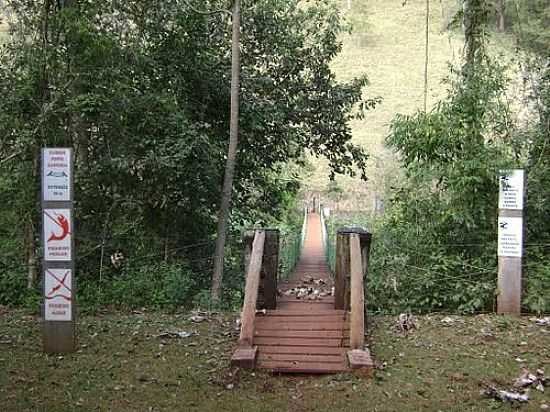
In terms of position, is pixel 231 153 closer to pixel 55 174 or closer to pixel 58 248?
pixel 55 174

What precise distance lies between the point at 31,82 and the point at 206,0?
3.38 m

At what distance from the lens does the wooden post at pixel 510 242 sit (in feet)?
22.9

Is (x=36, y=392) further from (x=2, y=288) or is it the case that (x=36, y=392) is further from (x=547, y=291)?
(x=547, y=291)

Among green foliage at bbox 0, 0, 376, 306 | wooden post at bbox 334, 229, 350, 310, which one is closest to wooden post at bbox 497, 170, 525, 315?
wooden post at bbox 334, 229, 350, 310

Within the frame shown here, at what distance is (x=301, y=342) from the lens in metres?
5.78

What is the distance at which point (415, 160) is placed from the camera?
28.8ft

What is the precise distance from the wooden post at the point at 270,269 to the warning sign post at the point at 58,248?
7.02ft

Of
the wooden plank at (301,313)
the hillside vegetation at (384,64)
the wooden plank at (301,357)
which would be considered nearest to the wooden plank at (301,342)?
the wooden plank at (301,357)

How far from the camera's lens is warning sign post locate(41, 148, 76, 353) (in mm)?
5688

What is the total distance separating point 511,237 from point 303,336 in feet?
8.96

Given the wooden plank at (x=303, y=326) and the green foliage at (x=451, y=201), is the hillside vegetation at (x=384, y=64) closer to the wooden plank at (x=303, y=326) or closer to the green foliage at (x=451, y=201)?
the green foliage at (x=451, y=201)

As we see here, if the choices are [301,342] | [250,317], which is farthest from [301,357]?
[250,317]

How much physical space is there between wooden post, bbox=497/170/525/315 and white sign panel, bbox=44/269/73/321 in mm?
4566

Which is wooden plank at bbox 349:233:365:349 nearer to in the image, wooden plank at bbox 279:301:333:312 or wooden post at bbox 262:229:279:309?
wooden plank at bbox 279:301:333:312
